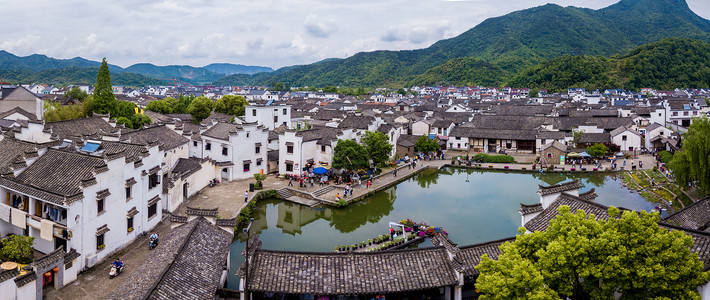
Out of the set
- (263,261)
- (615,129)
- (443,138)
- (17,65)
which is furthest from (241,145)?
(17,65)

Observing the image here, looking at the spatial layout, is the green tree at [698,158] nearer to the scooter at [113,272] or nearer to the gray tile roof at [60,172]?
the scooter at [113,272]

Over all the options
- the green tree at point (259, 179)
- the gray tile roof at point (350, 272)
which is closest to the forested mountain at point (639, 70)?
the green tree at point (259, 179)

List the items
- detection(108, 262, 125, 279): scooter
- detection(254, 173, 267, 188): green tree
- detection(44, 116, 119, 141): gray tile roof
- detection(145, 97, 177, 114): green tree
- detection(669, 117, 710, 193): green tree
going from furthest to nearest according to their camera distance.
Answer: detection(145, 97, 177, 114): green tree
detection(254, 173, 267, 188): green tree
detection(44, 116, 119, 141): gray tile roof
detection(669, 117, 710, 193): green tree
detection(108, 262, 125, 279): scooter

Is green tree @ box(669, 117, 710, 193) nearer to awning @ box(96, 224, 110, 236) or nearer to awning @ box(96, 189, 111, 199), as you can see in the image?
awning @ box(96, 189, 111, 199)

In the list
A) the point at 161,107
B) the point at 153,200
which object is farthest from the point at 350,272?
the point at 161,107

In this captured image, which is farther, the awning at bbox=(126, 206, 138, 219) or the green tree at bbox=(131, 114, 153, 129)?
the green tree at bbox=(131, 114, 153, 129)

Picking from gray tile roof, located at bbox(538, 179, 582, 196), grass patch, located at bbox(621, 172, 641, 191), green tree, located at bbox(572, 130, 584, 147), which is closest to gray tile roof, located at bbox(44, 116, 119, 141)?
gray tile roof, located at bbox(538, 179, 582, 196)

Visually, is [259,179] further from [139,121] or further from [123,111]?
[123,111]
